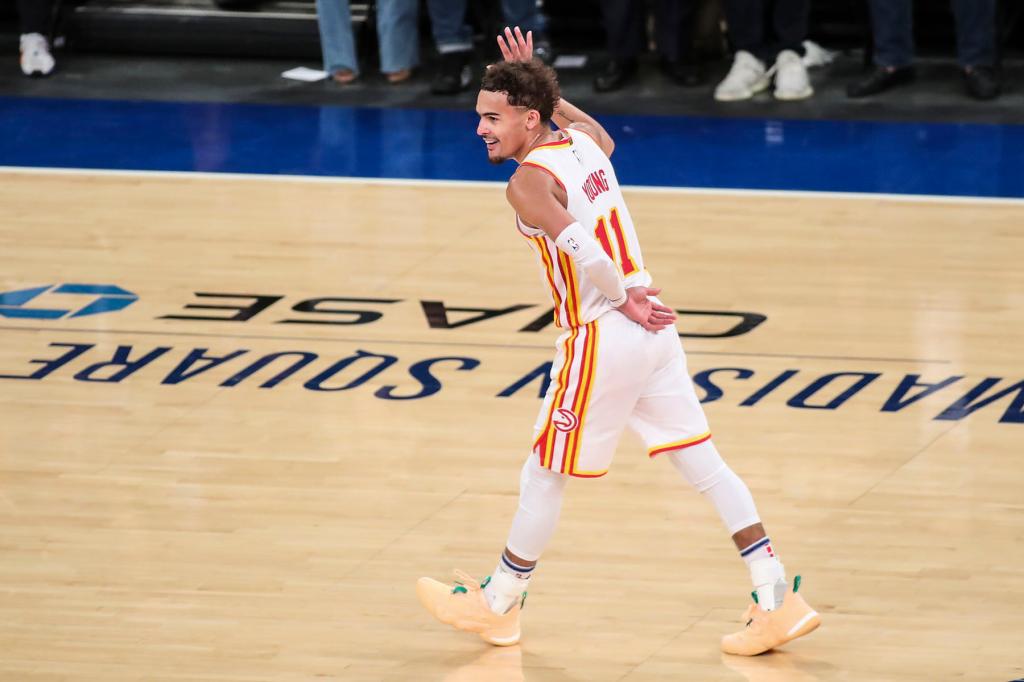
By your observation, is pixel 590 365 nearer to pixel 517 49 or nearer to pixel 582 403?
pixel 582 403

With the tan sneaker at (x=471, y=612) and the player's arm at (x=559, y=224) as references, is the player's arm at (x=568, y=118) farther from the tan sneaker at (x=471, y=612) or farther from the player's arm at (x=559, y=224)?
the tan sneaker at (x=471, y=612)

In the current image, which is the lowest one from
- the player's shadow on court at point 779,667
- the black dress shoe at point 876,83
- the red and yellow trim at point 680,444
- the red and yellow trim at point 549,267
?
the player's shadow on court at point 779,667

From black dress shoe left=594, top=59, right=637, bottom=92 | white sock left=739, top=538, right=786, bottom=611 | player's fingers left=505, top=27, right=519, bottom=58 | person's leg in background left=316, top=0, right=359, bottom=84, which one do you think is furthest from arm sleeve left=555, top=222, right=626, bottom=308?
person's leg in background left=316, top=0, right=359, bottom=84

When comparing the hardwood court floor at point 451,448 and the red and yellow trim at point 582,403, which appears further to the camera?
the hardwood court floor at point 451,448

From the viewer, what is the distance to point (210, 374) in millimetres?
6117

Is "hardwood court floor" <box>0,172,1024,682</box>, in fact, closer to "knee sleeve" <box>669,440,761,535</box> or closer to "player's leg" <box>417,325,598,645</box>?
"player's leg" <box>417,325,598,645</box>

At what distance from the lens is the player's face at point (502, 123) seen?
3.96 meters

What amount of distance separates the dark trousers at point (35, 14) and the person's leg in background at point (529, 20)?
298 centimetres

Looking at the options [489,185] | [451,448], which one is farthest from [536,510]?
[489,185]

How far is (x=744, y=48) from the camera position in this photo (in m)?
10.0

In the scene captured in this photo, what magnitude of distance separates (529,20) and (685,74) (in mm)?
1027

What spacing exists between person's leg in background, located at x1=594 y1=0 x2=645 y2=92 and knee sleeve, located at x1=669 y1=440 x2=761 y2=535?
6.24m

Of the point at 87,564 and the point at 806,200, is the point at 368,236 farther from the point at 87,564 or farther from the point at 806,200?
the point at 87,564

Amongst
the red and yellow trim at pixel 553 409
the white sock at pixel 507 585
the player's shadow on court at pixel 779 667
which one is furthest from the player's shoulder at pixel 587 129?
the player's shadow on court at pixel 779 667
